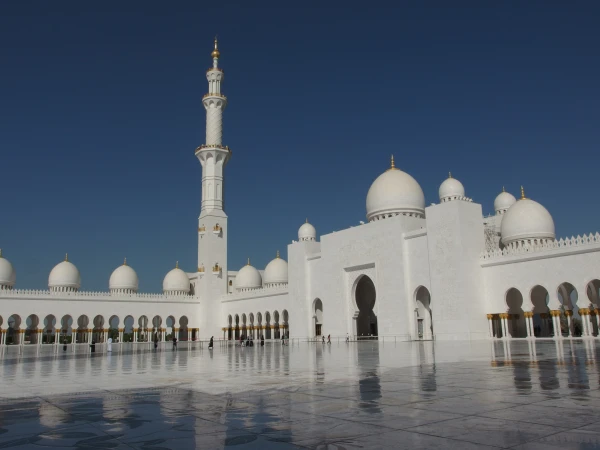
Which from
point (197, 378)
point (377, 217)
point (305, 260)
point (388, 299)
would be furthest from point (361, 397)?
point (305, 260)

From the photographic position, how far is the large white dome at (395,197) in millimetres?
26891

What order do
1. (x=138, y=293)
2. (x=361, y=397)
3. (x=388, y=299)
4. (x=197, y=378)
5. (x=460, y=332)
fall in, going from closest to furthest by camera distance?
1. (x=361, y=397)
2. (x=197, y=378)
3. (x=460, y=332)
4. (x=388, y=299)
5. (x=138, y=293)

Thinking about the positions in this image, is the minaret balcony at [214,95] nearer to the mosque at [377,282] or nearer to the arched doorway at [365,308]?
the mosque at [377,282]

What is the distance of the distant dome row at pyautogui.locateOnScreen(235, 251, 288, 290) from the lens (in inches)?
1535

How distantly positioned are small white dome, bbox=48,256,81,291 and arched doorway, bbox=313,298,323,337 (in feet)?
58.2

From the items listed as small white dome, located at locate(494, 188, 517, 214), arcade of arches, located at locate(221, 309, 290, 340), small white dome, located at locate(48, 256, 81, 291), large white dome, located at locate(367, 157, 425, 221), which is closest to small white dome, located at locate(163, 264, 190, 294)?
arcade of arches, located at locate(221, 309, 290, 340)

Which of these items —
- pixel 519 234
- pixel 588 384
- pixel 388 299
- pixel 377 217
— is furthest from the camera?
pixel 377 217

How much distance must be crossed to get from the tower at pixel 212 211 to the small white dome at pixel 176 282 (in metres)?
2.31

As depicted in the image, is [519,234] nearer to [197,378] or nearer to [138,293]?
[197,378]

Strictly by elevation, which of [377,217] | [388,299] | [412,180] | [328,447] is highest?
[412,180]

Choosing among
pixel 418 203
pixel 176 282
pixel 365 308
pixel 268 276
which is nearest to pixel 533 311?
pixel 418 203

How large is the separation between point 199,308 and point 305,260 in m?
12.0

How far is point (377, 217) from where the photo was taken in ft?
90.7

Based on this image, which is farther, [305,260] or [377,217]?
[305,260]
